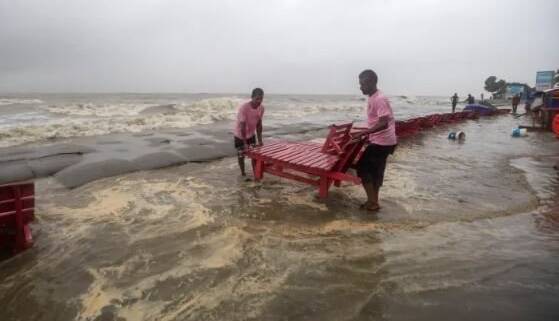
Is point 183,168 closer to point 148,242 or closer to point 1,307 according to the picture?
point 148,242

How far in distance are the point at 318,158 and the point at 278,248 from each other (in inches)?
87.5

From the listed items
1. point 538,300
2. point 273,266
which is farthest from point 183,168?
point 538,300

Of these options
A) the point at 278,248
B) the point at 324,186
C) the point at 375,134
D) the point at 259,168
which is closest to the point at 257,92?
the point at 259,168

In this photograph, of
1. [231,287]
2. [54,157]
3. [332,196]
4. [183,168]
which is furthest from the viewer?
[54,157]

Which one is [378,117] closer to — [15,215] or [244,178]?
[244,178]

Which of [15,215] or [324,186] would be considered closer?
[15,215]

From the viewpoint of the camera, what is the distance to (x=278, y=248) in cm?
375

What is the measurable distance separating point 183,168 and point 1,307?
510 centimetres

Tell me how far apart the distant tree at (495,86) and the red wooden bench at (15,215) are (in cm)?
5859

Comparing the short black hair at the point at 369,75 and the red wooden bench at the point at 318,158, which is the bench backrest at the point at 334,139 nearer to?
the red wooden bench at the point at 318,158

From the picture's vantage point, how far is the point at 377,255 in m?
3.61

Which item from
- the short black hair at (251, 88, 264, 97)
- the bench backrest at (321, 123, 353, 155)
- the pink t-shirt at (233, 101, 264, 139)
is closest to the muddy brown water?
the bench backrest at (321, 123, 353, 155)

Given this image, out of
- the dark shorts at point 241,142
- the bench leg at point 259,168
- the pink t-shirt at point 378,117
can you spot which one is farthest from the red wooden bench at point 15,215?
the pink t-shirt at point 378,117

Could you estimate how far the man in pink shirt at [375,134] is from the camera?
4397 mm
